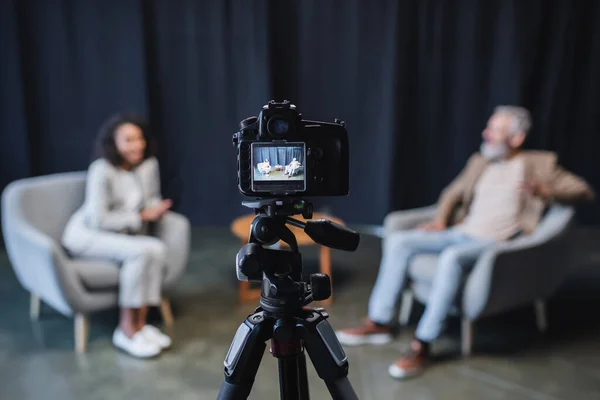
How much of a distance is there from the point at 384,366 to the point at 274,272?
1.35m

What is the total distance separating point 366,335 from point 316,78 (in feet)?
7.14

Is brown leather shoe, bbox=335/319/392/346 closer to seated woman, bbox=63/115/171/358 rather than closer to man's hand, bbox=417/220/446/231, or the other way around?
man's hand, bbox=417/220/446/231

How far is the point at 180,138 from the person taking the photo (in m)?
4.35

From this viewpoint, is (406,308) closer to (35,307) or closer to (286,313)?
(286,313)

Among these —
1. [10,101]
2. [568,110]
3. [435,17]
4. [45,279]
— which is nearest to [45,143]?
[10,101]

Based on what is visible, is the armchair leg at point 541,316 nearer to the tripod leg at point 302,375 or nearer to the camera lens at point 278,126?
the tripod leg at point 302,375

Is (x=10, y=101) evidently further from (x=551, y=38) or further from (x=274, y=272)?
(x=551, y=38)

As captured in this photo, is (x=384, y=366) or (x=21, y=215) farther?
(x=21, y=215)

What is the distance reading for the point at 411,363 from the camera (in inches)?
95.1

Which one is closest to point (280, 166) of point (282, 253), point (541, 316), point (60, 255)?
point (282, 253)

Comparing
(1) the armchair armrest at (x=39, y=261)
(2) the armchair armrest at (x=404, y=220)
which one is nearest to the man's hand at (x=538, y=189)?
(2) the armchair armrest at (x=404, y=220)

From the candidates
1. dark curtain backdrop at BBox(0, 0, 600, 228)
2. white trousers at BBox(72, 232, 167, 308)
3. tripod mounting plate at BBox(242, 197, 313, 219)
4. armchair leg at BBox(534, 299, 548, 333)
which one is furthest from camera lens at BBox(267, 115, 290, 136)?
dark curtain backdrop at BBox(0, 0, 600, 228)

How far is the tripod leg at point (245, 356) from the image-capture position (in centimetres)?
134

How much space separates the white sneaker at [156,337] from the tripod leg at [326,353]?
1.42 metres
